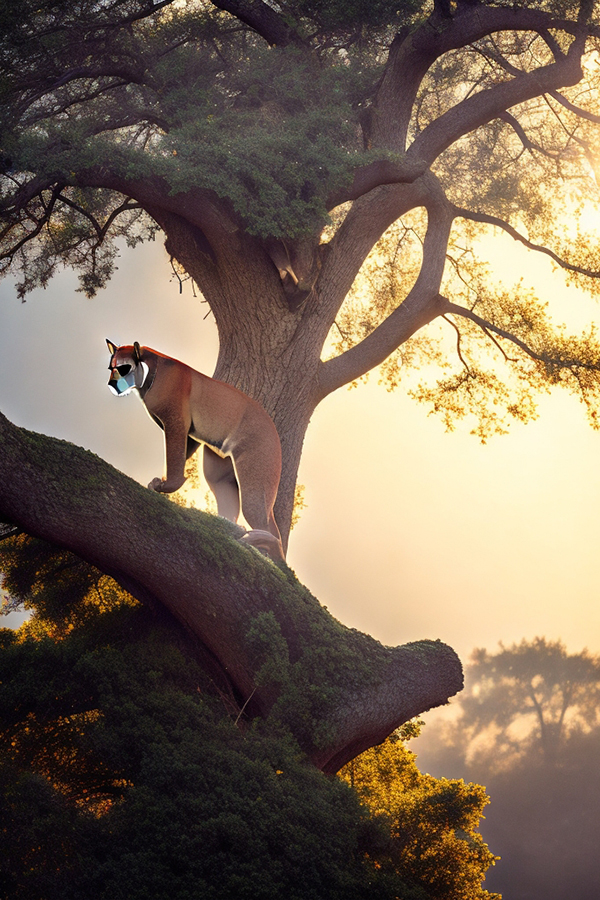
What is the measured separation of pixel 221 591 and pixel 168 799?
1.53m

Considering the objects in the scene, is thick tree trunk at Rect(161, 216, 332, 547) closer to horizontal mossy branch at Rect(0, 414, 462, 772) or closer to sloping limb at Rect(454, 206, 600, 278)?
horizontal mossy branch at Rect(0, 414, 462, 772)

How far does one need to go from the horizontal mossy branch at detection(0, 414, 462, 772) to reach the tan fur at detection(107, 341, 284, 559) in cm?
32

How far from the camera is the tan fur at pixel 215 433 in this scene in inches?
244

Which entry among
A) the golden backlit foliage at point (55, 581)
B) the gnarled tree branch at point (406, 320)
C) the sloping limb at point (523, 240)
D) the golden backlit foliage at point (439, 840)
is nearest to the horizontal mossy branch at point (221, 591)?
the golden backlit foliage at point (439, 840)

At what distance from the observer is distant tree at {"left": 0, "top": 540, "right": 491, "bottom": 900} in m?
4.47

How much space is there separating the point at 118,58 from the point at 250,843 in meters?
8.61

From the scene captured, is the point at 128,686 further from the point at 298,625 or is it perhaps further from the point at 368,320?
the point at 368,320

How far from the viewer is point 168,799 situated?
15.5ft

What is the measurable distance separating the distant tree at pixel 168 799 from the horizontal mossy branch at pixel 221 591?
28 cm

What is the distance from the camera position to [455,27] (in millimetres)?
9695

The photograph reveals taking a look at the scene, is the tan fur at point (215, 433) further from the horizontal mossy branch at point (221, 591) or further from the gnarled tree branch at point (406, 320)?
the gnarled tree branch at point (406, 320)

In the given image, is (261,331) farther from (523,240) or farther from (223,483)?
(523,240)

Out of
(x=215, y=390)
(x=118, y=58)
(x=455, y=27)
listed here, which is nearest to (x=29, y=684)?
(x=215, y=390)

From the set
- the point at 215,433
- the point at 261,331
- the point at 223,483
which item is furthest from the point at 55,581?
the point at 261,331
